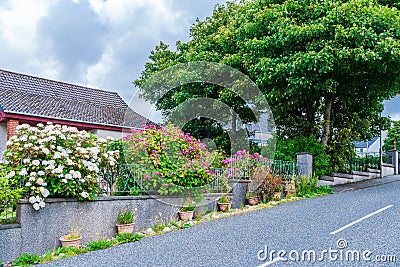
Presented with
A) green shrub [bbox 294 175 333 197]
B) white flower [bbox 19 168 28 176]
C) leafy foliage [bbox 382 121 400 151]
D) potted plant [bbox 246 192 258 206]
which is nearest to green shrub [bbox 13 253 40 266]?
white flower [bbox 19 168 28 176]

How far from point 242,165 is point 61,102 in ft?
33.2

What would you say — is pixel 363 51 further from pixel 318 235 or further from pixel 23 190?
pixel 23 190

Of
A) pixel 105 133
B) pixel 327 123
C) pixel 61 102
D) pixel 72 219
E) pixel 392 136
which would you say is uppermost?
pixel 61 102

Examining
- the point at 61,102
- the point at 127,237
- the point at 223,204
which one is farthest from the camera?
the point at 61,102

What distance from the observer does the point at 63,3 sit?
948 centimetres

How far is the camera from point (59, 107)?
14.4 m

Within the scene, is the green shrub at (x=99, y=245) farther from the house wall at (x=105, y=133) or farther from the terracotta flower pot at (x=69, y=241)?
the house wall at (x=105, y=133)

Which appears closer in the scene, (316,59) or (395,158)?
(316,59)

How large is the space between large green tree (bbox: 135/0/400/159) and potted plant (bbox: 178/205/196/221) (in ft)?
15.6

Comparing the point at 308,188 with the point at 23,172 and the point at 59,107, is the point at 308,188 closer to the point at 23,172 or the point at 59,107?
the point at 23,172

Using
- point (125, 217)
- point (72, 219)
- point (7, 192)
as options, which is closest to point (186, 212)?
point (125, 217)
